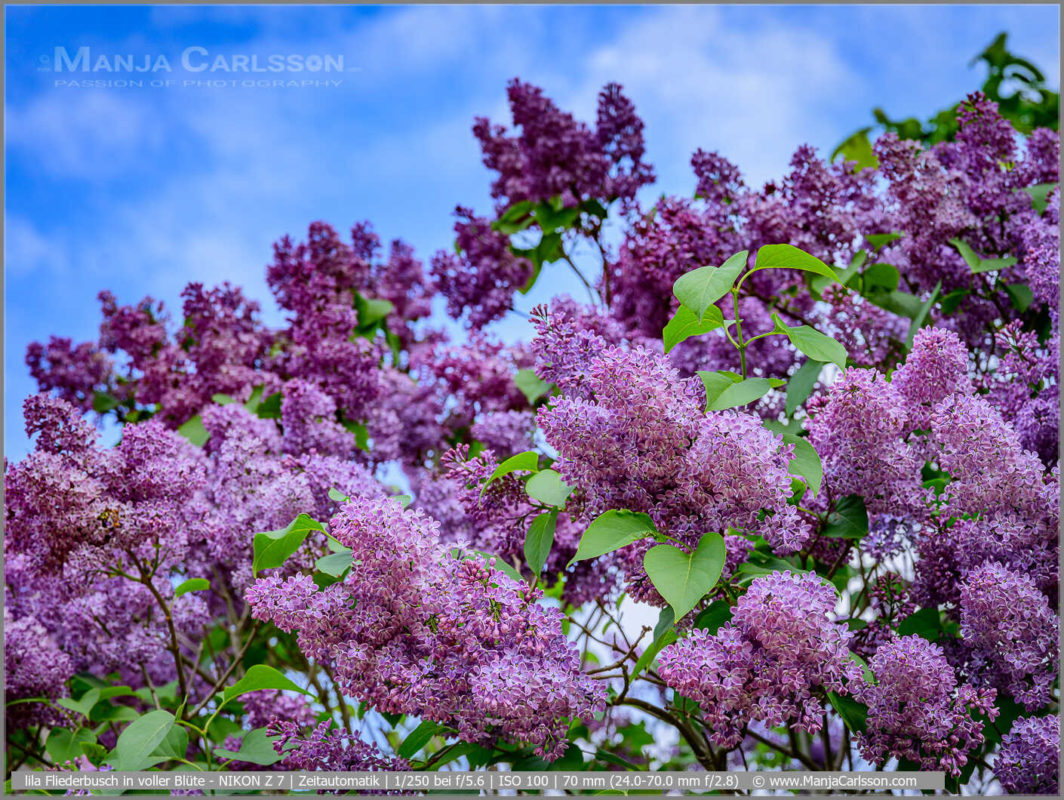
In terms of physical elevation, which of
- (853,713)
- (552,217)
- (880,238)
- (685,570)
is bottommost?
(853,713)

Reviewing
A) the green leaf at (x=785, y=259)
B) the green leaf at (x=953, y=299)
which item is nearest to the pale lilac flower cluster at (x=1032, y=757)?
the green leaf at (x=785, y=259)

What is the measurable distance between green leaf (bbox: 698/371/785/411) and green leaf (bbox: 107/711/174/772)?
1034 millimetres

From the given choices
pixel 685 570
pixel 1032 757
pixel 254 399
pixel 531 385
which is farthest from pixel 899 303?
pixel 254 399

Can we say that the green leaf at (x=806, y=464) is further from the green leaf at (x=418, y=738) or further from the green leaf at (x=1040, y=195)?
the green leaf at (x=1040, y=195)

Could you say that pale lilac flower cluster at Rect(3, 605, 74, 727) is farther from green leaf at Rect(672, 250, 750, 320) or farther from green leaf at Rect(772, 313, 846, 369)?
green leaf at Rect(772, 313, 846, 369)

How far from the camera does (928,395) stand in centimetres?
151

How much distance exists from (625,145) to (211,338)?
131 cm

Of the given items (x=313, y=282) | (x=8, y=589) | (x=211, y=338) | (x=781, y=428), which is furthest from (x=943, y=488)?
(x=8, y=589)

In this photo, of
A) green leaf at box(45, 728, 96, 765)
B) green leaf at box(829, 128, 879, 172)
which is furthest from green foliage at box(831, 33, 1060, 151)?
green leaf at box(45, 728, 96, 765)

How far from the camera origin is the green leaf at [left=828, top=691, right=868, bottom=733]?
1.37 m

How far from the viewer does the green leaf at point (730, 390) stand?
1.36 metres

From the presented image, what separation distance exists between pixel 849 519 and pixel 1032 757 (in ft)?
1.46

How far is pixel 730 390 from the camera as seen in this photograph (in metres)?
1.38

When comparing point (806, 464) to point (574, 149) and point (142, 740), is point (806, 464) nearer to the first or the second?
point (142, 740)
